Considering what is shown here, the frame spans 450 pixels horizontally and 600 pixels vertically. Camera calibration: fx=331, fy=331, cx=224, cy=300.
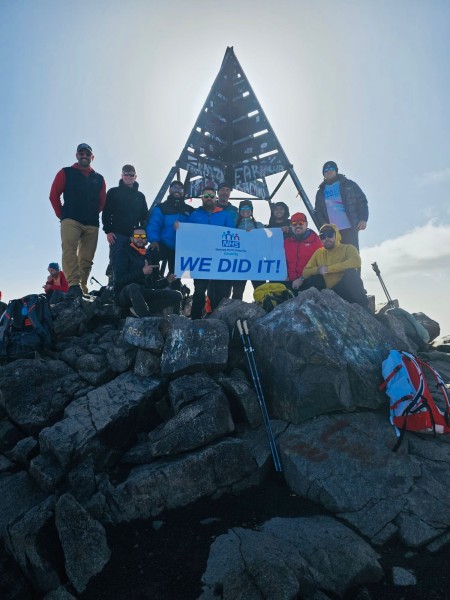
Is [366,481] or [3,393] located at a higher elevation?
[3,393]

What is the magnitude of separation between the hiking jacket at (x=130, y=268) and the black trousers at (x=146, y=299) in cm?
19

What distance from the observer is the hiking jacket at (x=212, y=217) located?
28.6ft

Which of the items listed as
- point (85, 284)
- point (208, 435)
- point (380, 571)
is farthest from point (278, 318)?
point (85, 284)

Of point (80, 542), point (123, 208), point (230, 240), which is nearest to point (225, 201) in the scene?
point (230, 240)

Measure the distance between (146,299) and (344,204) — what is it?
18.9 ft

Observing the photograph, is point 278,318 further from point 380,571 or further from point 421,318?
point 421,318

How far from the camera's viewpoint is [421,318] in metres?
10.3

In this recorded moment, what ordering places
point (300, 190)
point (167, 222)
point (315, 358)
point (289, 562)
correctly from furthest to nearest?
point (300, 190) < point (167, 222) < point (315, 358) < point (289, 562)

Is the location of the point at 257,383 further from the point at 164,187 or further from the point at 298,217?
the point at 164,187

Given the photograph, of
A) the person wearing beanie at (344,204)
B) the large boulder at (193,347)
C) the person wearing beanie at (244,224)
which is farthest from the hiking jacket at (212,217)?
the large boulder at (193,347)

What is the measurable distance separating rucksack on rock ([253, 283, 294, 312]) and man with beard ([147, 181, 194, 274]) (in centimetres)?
255

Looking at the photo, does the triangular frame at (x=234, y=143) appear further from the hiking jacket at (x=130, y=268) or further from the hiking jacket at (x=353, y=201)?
the hiking jacket at (x=130, y=268)

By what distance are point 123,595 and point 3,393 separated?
152 inches

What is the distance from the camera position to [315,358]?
213 inches
